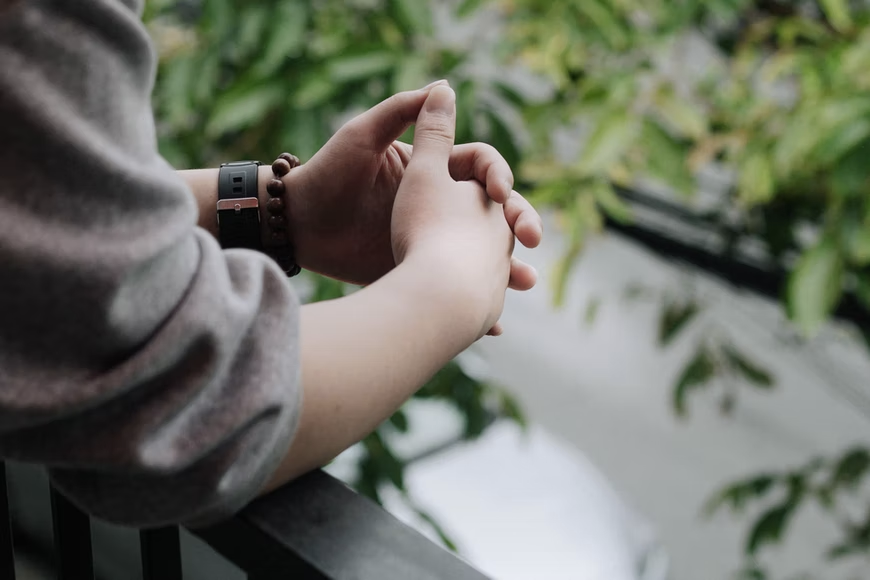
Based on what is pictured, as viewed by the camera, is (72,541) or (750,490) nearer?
(72,541)

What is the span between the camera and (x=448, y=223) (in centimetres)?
52

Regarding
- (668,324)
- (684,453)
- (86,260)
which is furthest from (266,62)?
(684,453)

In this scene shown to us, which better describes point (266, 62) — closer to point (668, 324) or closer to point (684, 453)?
point (668, 324)

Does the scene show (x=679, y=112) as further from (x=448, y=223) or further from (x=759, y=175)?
(x=448, y=223)

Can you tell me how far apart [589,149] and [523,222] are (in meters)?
0.38

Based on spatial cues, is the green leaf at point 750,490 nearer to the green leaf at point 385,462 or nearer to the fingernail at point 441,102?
the green leaf at point 385,462

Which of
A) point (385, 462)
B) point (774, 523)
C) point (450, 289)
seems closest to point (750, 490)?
point (774, 523)

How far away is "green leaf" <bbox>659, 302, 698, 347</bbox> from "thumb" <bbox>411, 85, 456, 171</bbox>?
0.90 m

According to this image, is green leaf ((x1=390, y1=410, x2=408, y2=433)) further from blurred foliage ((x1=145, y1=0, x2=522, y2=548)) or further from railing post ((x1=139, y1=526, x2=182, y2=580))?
railing post ((x1=139, y1=526, x2=182, y2=580))

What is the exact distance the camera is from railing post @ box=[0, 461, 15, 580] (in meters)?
0.51

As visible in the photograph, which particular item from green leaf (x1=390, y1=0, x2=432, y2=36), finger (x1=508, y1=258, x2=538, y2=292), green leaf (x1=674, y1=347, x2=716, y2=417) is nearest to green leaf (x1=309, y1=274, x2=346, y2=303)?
green leaf (x1=390, y1=0, x2=432, y2=36)

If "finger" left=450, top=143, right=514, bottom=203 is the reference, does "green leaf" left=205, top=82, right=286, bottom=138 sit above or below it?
below

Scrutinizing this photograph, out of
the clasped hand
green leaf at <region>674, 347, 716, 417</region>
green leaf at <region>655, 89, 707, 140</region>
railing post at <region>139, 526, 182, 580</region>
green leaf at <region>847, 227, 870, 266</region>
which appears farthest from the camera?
green leaf at <region>674, 347, 716, 417</region>

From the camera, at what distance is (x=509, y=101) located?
1018mm
